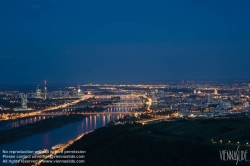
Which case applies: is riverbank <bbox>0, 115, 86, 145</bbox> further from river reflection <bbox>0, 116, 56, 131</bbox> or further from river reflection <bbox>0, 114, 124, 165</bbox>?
river reflection <bbox>0, 116, 56, 131</bbox>

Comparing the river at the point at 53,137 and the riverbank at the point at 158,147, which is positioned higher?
the riverbank at the point at 158,147

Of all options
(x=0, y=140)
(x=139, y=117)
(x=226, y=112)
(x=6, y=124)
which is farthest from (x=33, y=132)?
(x=226, y=112)

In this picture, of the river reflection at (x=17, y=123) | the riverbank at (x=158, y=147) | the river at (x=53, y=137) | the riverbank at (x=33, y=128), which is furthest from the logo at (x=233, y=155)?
the river reflection at (x=17, y=123)

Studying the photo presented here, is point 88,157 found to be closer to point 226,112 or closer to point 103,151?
point 103,151

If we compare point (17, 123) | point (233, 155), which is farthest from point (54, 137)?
point (233, 155)

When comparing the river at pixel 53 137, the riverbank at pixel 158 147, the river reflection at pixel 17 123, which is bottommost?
the river at pixel 53 137

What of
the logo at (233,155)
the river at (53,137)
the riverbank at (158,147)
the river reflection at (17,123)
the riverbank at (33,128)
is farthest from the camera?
the river reflection at (17,123)

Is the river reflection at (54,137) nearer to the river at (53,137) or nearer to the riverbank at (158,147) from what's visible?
the river at (53,137)
